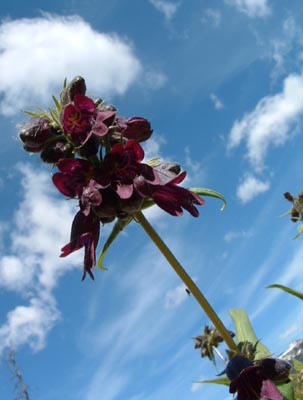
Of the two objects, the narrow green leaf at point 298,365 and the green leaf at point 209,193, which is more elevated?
the green leaf at point 209,193

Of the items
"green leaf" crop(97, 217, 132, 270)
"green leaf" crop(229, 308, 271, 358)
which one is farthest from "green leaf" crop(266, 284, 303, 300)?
"green leaf" crop(97, 217, 132, 270)

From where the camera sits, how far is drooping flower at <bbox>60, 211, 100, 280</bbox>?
228 cm

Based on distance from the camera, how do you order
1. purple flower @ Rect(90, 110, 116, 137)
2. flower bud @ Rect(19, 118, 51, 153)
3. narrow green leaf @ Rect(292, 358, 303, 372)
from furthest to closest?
narrow green leaf @ Rect(292, 358, 303, 372)
flower bud @ Rect(19, 118, 51, 153)
purple flower @ Rect(90, 110, 116, 137)

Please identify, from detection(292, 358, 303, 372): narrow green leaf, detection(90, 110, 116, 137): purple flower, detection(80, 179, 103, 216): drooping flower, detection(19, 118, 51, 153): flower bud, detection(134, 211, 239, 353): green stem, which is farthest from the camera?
detection(292, 358, 303, 372): narrow green leaf

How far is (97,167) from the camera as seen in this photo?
2277mm

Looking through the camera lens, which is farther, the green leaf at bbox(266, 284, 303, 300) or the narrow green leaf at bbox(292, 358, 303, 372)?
the narrow green leaf at bbox(292, 358, 303, 372)

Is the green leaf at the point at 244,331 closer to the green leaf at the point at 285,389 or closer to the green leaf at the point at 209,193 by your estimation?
the green leaf at the point at 285,389

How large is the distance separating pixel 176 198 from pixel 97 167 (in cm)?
40

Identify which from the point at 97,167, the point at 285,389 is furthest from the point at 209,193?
the point at 285,389

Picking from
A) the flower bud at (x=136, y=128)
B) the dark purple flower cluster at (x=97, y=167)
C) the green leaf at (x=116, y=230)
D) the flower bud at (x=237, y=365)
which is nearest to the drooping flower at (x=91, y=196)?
the dark purple flower cluster at (x=97, y=167)

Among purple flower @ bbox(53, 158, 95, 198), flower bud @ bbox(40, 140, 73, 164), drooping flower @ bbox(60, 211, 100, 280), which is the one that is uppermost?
flower bud @ bbox(40, 140, 73, 164)

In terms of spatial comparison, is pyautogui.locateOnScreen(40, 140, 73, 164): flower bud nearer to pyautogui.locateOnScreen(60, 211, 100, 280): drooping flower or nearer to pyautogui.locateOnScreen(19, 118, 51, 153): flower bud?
pyautogui.locateOnScreen(19, 118, 51, 153): flower bud

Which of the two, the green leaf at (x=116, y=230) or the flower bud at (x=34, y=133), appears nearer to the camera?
the green leaf at (x=116, y=230)

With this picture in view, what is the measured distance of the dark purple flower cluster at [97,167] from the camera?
2.18 m
